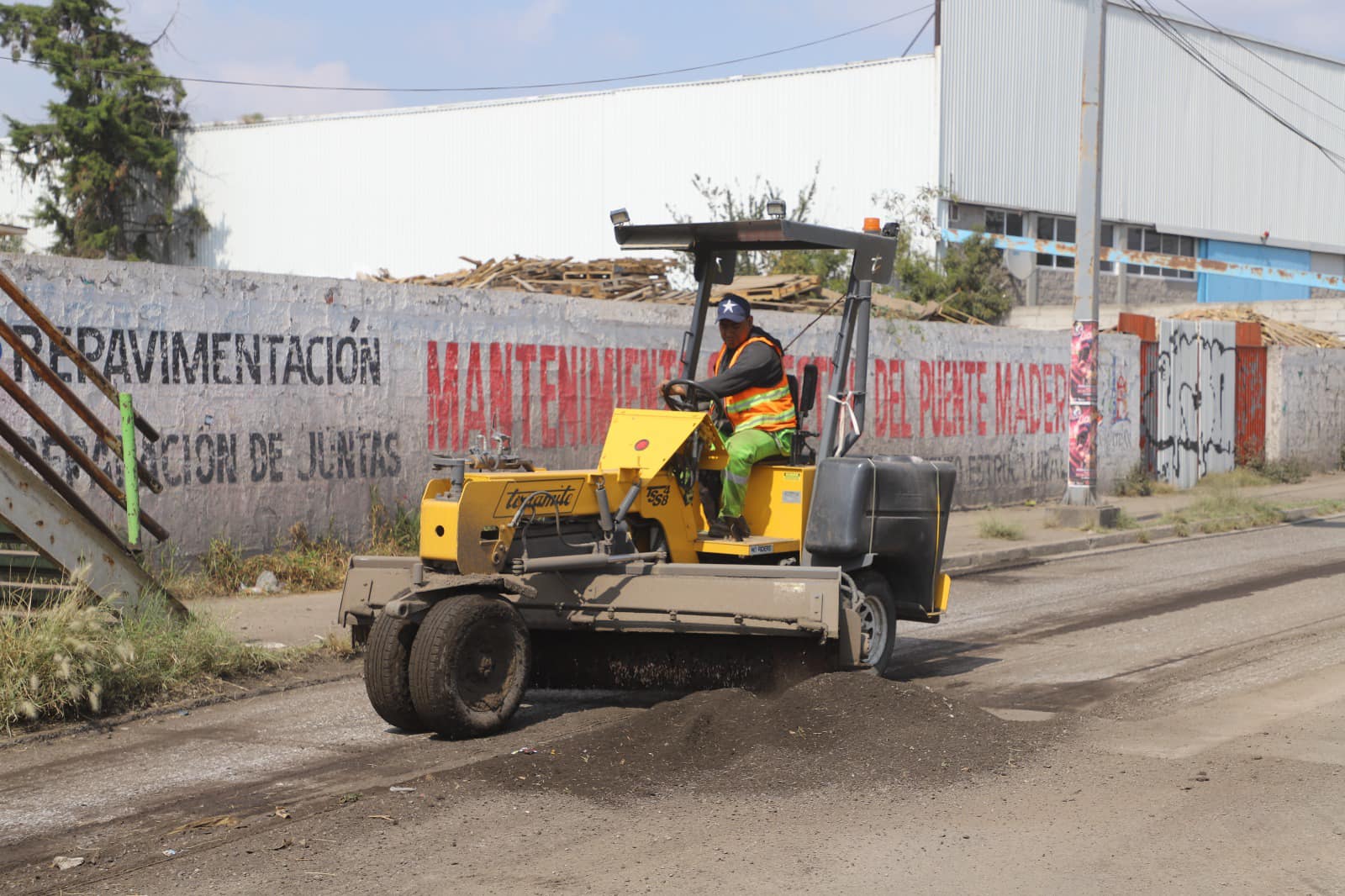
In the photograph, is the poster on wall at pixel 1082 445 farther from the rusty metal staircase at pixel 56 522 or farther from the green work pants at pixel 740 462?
the rusty metal staircase at pixel 56 522

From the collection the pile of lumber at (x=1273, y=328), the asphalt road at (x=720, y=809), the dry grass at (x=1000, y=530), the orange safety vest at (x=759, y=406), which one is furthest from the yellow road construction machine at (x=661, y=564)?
the pile of lumber at (x=1273, y=328)

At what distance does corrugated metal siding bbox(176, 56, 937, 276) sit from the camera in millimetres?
36562

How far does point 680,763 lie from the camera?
672 cm

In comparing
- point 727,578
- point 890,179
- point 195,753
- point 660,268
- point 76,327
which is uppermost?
point 890,179

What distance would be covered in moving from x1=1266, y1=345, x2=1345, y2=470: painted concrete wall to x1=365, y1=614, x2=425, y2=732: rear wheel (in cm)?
2466

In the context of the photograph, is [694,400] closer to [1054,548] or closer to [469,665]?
[469,665]

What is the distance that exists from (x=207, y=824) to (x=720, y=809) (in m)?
2.09

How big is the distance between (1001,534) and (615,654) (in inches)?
402

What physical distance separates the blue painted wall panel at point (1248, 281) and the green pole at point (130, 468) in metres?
40.1

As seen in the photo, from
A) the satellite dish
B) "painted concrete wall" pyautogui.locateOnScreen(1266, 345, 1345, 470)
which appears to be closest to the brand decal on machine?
"painted concrete wall" pyautogui.locateOnScreen(1266, 345, 1345, 470)

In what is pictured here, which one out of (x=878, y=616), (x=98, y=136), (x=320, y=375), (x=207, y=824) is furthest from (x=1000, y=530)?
(x=98, y=136)

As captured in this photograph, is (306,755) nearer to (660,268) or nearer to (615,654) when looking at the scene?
(615,654)

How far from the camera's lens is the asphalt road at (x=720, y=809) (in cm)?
524

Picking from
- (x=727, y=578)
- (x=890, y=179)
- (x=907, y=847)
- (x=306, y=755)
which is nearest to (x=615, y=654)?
(x=727, y=578)
